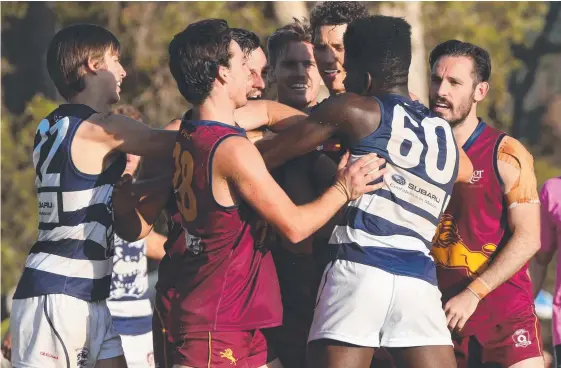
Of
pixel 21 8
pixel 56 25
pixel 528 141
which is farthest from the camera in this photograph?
pixel 528 141

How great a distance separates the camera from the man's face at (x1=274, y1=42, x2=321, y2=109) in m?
6.66

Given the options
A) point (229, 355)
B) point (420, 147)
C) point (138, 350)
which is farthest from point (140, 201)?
point (138, 350)

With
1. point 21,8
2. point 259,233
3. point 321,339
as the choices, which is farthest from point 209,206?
point 21,8

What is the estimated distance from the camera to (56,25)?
778 inches

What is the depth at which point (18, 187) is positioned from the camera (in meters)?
18.0

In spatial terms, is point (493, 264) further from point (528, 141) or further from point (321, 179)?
point (528, 141)

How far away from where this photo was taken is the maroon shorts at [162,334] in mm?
5574

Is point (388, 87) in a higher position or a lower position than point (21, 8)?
lower

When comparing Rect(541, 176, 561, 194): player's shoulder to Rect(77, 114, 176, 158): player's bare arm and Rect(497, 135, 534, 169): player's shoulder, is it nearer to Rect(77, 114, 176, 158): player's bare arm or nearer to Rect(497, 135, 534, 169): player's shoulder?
Rect(497, 135, 534, 169): player's shoulder

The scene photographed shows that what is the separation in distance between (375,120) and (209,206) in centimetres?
88

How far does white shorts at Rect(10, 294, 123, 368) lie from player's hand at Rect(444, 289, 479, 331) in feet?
5.78

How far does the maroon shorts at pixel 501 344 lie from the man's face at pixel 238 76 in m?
1.87

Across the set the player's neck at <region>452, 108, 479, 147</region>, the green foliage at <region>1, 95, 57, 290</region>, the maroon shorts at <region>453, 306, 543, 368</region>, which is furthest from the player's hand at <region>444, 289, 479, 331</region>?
the green foliage at <region>1, 95, 57, 290</region>

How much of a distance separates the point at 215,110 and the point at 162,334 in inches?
45.2
